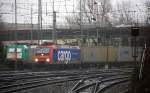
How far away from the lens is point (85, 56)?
28.1 m

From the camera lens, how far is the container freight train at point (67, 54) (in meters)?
26.4

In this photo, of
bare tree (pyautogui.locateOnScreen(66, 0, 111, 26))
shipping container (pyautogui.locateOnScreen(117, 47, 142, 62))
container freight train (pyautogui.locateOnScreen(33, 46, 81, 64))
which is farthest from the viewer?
bare tree (pyautogui.locateOnScreen(66, 0, 111, 26))

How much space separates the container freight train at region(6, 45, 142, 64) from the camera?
2642 centimetres

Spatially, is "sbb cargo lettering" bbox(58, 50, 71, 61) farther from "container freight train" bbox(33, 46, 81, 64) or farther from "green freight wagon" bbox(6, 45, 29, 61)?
"green freight wagon" bbox(6, 45, 29, 61)

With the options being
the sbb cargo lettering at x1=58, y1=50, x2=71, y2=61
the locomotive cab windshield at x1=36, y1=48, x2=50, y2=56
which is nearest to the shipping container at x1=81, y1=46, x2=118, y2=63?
the sbb cargo lettering at x1=58, y1=50, x2=71, y2=61

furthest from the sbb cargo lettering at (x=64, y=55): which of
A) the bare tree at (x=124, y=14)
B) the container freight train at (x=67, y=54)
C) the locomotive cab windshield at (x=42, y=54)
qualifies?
the bare tree at (x=124, y=14)

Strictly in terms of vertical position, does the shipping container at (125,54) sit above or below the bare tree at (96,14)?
below

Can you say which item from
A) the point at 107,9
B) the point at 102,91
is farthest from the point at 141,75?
the point at 107,9

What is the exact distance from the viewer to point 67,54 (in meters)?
26.5

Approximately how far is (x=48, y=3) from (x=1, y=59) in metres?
6.52

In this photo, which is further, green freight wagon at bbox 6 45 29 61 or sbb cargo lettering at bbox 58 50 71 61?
green freight wagon at bbox 6 45 29 61

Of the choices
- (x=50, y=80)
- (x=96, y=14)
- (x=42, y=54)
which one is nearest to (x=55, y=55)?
(x=42, y=54)

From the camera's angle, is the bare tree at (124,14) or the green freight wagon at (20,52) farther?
the bare tree at (124,14)

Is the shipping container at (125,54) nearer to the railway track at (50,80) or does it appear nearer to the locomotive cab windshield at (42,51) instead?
the locomotive cab windshield at (42,51)
